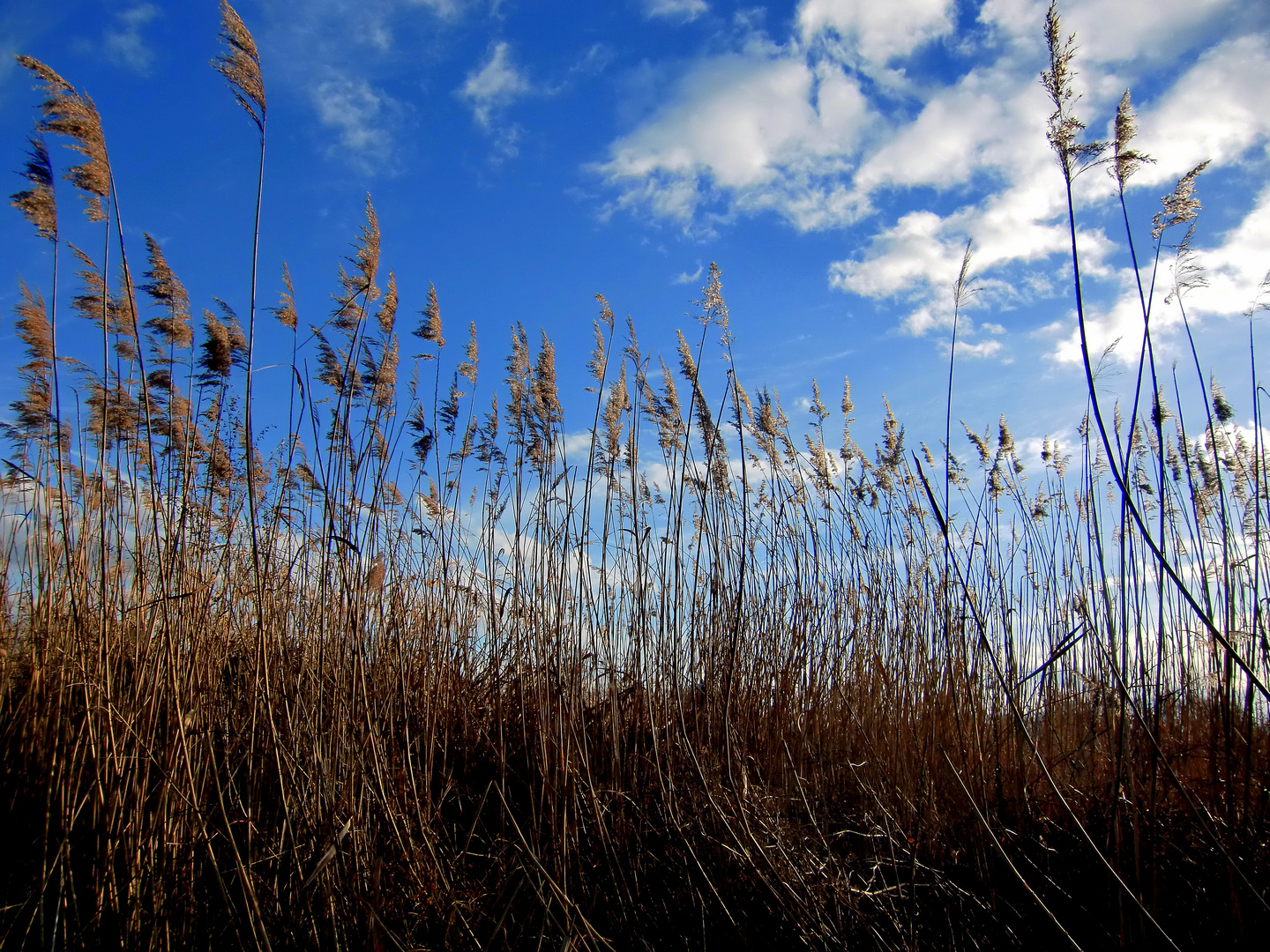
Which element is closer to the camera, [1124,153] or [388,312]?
[1124,153]

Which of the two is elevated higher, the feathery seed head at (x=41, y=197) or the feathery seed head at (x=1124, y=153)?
the feathery seed head at (x=41, y=197)

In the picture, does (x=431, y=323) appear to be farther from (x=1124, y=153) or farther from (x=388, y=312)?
(x=1124, y=153)

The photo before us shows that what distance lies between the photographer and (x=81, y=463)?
8.55 feet

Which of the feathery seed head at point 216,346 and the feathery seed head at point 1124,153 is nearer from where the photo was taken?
the feathery seed head at point 1124,153

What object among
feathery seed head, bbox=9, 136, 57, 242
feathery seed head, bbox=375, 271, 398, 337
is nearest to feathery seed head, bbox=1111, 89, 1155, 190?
feathery seed head, bbox=375, 271, 398, 337

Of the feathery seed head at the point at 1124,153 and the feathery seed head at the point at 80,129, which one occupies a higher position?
the feathery seed head at the point at 80,129

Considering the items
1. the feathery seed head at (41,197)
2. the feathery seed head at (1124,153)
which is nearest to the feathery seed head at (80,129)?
the feathery seed head at (41,197)

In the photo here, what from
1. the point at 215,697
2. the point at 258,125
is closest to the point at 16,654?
the point at 215,697

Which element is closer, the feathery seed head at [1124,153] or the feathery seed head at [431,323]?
the feathery seed head at [1124,153]

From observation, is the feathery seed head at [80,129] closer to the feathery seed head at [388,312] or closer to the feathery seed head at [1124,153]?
the feathery seed head at [388,312]

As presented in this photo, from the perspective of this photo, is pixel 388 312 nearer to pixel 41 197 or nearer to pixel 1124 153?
pixel 41 197

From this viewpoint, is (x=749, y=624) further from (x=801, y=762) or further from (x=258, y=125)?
(x=258, y=125)

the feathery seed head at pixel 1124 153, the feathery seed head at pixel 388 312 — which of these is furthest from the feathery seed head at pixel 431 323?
the feathery seed head at pixel 1124 153

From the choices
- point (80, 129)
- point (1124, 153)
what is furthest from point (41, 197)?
point (1124, 153)
